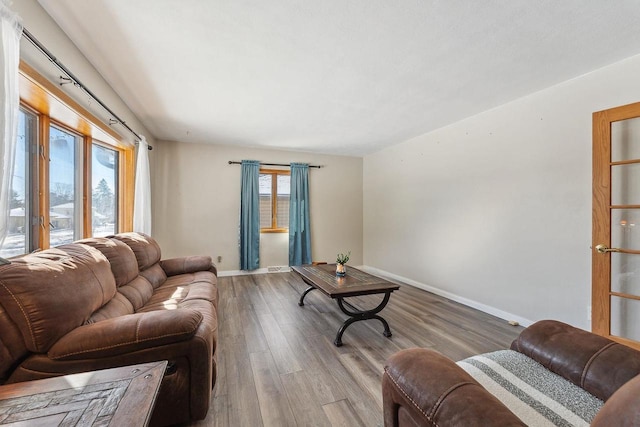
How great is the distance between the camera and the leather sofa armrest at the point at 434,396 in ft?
2.44

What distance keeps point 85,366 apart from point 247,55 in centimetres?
217

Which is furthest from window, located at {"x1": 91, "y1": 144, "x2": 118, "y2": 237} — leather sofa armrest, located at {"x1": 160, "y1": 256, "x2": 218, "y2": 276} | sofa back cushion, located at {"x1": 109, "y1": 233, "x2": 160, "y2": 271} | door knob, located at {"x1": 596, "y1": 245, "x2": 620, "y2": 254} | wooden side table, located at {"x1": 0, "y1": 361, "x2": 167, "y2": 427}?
door knob, located at {"x1": 596, "y1": 245, "x2": 620, "y2": 254}

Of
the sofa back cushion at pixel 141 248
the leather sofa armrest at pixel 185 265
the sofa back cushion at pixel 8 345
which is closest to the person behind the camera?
the sofa back cushion at pixel 8 345

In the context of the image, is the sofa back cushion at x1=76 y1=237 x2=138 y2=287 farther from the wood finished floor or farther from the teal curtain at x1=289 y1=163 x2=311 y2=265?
the teal curtain at x1=289 y1=163 x2=311 y2=265

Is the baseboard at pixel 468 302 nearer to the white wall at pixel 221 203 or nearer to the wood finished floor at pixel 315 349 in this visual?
the wood finished floor at pixel 315 349

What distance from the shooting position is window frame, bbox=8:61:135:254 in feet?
5.39

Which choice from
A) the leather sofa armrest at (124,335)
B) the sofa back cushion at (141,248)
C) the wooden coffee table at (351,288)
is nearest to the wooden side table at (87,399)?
the leather sofa armrest at (124,335)

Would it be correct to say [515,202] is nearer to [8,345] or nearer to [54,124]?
[8,345]

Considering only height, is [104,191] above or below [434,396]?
above

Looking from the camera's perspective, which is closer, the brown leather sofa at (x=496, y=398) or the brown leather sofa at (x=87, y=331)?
the brown leather sofa at (x=496, y=398)

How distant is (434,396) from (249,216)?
4.27 m

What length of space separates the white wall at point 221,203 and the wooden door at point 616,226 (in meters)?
3.83

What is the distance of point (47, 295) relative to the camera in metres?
1.22

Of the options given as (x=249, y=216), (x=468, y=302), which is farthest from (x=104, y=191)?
(x=468, y=302)
